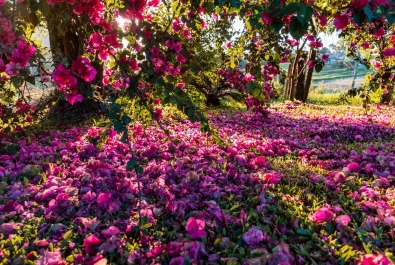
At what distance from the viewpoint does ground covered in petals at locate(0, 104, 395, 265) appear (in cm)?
192

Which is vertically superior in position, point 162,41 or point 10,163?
point 162,41

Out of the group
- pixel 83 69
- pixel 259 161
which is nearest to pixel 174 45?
pixel 83 69

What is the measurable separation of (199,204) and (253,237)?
641 mm

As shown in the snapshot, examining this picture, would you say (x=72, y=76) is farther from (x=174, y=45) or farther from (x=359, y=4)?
(x=359, y=4)

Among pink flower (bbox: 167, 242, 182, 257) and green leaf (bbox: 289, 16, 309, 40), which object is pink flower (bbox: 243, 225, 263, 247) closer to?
pink flower (bbox: 167, 242, 182, 257)

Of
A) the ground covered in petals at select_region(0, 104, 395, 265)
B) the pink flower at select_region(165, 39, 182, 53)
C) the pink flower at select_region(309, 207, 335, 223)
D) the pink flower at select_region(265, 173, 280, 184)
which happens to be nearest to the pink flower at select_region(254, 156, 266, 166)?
the ground covered in petals at select_region(0, 104, 395, 265)

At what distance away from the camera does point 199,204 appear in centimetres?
255

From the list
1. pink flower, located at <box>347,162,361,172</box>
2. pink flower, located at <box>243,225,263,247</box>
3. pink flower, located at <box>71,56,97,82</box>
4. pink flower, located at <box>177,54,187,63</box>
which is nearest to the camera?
pink flower, located at <box>71,56,97,82</box>

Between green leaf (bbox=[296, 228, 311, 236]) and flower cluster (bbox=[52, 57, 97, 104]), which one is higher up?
flower cluster (bbox=[52, 57, 97, 104])

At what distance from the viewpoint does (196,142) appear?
419cm

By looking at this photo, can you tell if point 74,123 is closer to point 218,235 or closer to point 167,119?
point 167,119

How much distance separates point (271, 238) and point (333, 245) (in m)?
0.41

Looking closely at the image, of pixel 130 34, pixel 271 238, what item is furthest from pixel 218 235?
pixel 130 34

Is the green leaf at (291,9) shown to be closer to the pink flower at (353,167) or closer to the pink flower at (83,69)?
the pink flower at (83,69)
